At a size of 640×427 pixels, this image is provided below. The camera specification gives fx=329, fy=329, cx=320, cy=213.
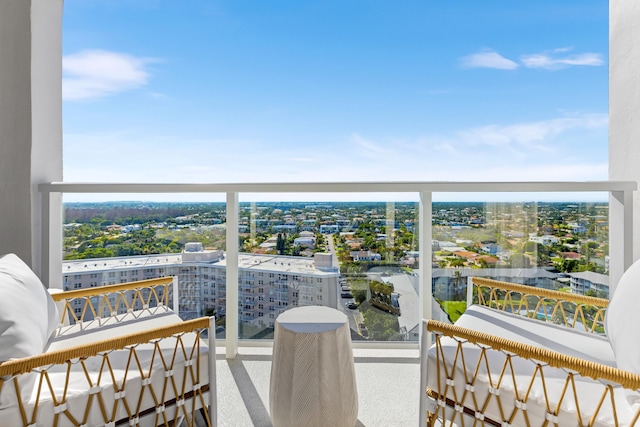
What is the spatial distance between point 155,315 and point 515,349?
64.4 inches

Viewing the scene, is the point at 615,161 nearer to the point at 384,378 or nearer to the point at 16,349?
the point at 384,378

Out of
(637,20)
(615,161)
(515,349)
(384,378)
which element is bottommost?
(384,378)

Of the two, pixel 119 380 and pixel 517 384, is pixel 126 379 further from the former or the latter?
pixel 517 384

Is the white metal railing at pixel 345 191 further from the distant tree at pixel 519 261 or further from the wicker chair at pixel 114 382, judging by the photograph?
the wicker chair at pixel 114 382

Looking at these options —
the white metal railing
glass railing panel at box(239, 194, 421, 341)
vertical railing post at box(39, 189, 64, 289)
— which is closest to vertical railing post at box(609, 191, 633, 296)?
the white metal railing

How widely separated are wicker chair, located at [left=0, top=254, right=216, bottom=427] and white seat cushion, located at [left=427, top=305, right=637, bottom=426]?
0.88 m

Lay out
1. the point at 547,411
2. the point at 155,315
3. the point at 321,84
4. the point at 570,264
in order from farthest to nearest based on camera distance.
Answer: the point at 321,84 → the point at 570,264 → the point at 155,315 → the point at 547,411

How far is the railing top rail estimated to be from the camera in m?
2.08

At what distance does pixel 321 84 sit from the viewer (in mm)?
6262

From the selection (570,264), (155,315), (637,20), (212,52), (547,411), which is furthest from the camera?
(212,52)

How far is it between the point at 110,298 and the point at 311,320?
1380 mm

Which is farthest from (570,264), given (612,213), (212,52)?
(212,52)

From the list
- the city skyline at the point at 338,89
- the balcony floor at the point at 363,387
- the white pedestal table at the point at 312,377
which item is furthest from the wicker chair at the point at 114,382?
the city skyline at the point at 338,89

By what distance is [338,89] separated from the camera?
6117mm
